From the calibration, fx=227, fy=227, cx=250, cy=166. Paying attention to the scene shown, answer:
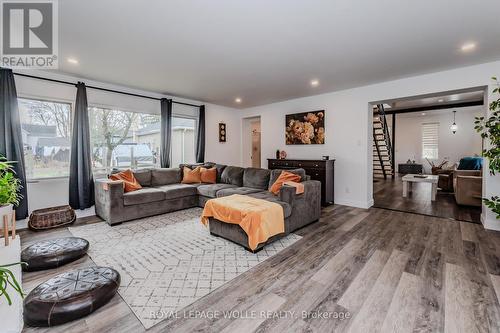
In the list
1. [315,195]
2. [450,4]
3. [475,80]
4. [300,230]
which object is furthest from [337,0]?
[475,80]

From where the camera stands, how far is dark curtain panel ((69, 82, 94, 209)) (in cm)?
413

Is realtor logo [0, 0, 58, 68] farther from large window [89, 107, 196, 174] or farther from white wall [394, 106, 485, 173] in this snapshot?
white wall [394, 106, 485, 173]

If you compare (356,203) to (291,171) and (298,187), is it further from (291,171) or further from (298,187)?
(298,187)

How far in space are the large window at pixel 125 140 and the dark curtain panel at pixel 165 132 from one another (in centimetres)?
26

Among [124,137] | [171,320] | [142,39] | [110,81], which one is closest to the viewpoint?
[171,320]

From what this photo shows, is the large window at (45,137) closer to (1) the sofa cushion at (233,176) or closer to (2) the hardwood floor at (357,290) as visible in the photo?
(2) the hardwood floor at (357,290)

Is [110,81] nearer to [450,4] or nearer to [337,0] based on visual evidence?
[337,0]

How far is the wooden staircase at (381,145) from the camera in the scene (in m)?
7.53

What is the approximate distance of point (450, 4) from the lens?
212 cm

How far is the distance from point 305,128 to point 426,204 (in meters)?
3.10

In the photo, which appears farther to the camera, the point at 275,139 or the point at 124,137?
the point at 275,139

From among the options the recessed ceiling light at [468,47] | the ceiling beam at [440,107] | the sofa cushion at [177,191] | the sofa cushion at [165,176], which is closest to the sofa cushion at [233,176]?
the sofa cushion at [177,191]

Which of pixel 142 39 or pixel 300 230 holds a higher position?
pixel 142 39

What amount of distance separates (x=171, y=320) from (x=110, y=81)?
452 cm
